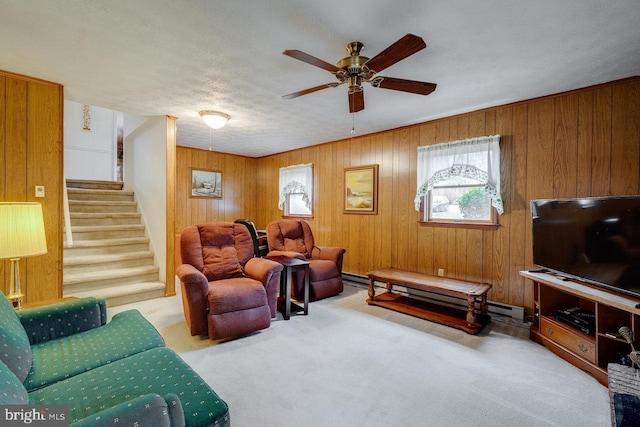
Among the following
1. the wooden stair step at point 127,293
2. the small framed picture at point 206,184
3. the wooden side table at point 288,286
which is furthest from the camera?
the small framed picture at point 206,184

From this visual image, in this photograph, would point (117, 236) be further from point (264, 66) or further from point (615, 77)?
point (615, 77)

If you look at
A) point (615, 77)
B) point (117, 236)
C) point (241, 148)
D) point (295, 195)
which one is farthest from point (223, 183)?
point (615, 77)

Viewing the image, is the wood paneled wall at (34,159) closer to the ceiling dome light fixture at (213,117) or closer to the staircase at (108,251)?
the staircase at (108,251)

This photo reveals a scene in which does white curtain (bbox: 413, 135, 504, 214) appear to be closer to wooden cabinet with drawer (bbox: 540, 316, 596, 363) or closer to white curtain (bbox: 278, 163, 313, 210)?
wooden cabinet with drawer (bbox: 540, 316, 596, 363)

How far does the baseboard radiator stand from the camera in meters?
3.23

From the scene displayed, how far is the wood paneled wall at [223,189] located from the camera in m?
5.68

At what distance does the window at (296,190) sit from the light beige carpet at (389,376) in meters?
2.88

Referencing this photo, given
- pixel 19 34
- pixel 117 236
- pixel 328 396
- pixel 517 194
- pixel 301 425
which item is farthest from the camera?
pixel 117 236

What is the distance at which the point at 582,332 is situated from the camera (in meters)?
2.33

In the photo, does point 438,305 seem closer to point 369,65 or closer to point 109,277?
point 369,65

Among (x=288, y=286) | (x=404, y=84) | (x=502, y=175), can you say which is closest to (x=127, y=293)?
(x=288, y=286)

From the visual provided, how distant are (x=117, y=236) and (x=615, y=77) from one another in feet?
20.3

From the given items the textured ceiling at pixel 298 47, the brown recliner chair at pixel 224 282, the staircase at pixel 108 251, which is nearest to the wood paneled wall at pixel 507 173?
the textured ceiling at pixel 298 47

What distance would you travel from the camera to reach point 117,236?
14.4 feet
